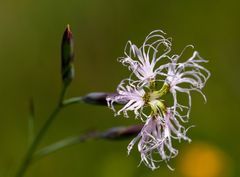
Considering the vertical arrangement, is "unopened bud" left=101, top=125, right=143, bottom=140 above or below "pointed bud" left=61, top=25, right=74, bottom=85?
below

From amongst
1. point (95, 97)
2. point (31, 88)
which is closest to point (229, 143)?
point (31, 88)

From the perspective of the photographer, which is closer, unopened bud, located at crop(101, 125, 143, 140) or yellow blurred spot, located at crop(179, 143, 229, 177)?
unopened bud, located at crop(101, 125, 143, 140)

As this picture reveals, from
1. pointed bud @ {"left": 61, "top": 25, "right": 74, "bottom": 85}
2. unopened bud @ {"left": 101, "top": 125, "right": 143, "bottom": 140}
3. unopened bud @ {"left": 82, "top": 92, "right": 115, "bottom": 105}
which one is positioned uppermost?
pointed bud @ {"left": 61, "top": 25, "right": 74, "bottom": 85}

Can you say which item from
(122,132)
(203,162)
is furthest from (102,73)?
(122,132)

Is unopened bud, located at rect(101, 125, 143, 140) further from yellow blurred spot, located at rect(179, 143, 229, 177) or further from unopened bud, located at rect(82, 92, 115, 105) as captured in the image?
yellow blurred spot, located at rect(179, 143, 229, 177)

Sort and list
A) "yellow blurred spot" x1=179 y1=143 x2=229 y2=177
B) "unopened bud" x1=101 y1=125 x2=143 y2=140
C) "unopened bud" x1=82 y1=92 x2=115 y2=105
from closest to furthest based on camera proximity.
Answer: "unopened bud" x1=82 y1=92 x2=115 y2=105, "unopened bud" x1=101 y1=125 x2=143 y2=140, "yellow blurred spot" x1=179 y1=143 x2=229 y2=177

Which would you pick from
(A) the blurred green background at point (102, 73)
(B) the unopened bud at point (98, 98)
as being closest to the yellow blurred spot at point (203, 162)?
(A) the blurred green background at point (102, 73)

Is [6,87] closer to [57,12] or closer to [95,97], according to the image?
[57,12]

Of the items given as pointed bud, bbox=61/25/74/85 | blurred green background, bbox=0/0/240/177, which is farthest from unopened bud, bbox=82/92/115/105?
blurred green background, bbox=0/0/240/177
